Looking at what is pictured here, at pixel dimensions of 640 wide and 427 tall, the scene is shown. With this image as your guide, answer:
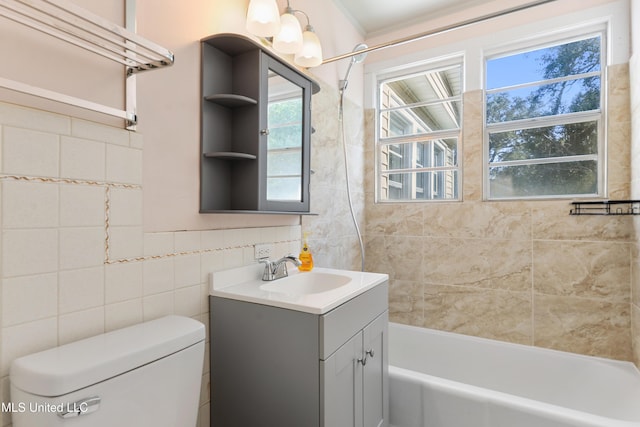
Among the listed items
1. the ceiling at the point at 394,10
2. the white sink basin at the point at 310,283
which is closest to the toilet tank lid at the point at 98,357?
the white sink basin at the point at 310,283

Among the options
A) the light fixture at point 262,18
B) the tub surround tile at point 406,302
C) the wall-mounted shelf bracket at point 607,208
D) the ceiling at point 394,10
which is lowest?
the tub surround tile at point 406,302

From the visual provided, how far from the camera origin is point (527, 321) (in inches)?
81.7

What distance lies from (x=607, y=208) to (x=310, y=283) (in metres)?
1.77

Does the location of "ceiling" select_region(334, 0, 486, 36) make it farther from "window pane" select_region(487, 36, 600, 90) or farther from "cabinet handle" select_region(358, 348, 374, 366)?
"cabinet handle" select_region(358, 348, 374, 366)

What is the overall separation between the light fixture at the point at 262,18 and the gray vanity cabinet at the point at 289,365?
115cm

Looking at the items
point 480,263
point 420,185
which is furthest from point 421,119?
point 480,263

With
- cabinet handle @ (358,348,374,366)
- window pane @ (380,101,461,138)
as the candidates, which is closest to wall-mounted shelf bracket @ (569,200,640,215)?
window pane @ (380,101,461,138)

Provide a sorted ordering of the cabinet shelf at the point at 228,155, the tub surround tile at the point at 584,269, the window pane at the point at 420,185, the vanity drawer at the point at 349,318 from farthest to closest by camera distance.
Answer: the window pane at the point at 420,185 → the tub surround tile at the point at 584,269 → the cabinet shelf at the point at 228,155 → the vanity drawer at the point at 349,318

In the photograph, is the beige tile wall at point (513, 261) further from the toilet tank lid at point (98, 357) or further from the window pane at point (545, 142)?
the toilet tank lid at point (98, 357)

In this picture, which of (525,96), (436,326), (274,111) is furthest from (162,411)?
(525,96)

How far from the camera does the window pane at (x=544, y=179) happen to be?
6.50ft

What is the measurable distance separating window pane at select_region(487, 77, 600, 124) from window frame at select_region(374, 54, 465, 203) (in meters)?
0.24

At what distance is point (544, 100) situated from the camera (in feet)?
6.92

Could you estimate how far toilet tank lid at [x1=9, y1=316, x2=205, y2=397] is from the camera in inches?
26.9
